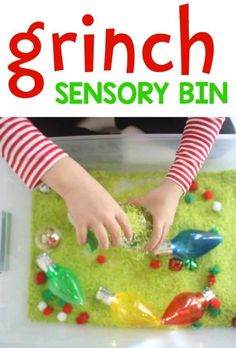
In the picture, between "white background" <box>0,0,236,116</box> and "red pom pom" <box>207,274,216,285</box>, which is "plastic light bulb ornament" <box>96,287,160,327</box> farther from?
"white background" <box>0,0,236,116</box>

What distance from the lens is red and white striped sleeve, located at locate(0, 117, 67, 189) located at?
1.82 ft

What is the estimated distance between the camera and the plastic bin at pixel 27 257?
2.26ft

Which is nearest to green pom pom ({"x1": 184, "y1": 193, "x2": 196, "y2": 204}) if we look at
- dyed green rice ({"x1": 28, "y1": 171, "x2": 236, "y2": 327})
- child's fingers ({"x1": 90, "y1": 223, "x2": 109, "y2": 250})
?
dyed green rice ({"x1": 28, "y1": 171, "x2": 236, "y2": 327})

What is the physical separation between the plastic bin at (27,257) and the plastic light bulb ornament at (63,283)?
0.05 meters

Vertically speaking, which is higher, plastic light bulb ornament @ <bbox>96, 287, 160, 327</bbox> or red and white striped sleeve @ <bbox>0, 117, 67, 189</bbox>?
red and white striped sleeve @ <bbox>0, 117, 67, 189</bbox>

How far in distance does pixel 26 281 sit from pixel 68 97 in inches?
12.1

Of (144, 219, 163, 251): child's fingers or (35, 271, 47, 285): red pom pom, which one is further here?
(35, 271, 47, 285): red pom pom

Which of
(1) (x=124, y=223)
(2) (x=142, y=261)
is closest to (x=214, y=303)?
(2) (x=142, y=261)

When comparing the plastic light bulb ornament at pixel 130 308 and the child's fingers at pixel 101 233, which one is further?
the plastic light bulb ornament at pixel 130 308

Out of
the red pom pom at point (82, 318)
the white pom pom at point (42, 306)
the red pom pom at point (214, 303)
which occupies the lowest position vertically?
the red pom pom at point (82, 318)

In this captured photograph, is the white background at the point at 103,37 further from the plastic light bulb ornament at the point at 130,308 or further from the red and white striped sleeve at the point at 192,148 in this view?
the plastic light bulb ornament at the point at 130,308

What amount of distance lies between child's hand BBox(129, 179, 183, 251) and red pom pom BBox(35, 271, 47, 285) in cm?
19

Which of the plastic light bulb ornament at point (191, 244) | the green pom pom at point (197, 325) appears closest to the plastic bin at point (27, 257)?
the green pom pom at point (197, 325)

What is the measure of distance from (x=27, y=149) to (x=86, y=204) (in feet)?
0.31
